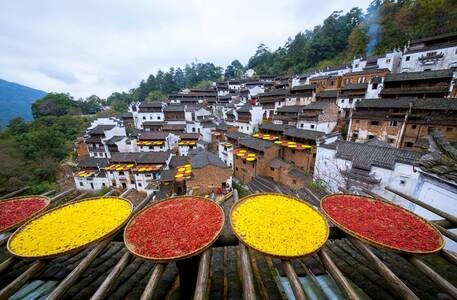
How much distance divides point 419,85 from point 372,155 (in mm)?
15338

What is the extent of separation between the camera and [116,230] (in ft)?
10.6

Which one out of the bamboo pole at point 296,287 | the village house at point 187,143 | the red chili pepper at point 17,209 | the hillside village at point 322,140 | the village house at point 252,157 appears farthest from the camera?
the village house at point 187,143

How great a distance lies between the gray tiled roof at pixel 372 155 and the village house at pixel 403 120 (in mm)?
4999

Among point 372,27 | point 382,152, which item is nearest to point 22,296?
point 382,152

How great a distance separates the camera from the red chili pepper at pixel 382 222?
9.51 feet

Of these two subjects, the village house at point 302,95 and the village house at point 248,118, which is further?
the village house at point 248,118

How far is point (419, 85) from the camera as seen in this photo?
20969mm

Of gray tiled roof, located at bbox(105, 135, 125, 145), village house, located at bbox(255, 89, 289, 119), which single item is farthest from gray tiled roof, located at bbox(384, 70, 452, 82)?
gray tiled roof, located at bbox(105, 135, 125, 145)

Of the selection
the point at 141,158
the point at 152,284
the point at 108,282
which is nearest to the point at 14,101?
the point at 141,158

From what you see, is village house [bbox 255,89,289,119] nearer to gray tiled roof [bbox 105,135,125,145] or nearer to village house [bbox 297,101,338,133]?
village house [bbox 297,101,338,133]

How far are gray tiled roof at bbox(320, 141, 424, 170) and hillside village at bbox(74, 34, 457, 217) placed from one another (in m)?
0.07

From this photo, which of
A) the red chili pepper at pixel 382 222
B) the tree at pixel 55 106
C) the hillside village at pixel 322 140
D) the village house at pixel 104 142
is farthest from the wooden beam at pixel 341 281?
the tree at pixel 55 106

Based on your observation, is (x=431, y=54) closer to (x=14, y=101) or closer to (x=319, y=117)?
(x=319, y=117)

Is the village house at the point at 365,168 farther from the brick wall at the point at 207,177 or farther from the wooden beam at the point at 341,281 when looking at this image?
the wooden beam at the point at 341,281
